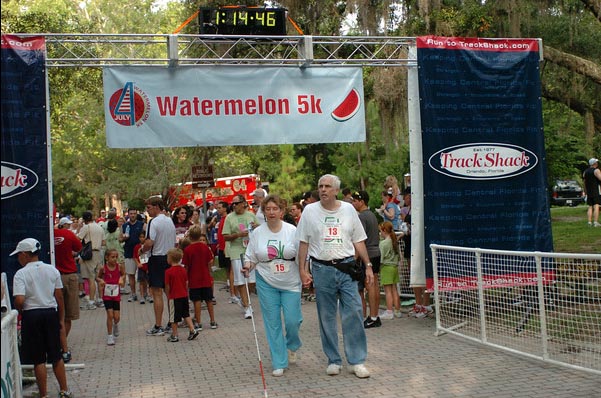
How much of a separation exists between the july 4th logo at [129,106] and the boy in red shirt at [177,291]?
74.3 inches

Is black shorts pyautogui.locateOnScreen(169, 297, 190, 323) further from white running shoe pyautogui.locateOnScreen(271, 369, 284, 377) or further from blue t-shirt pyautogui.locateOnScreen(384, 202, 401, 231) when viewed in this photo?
blue t-shirt pyautogui.locateOnScreen(384, 202, 401, 231)

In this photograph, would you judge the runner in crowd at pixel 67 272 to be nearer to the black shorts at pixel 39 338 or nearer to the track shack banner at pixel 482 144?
the black shorts at pixel 39 338

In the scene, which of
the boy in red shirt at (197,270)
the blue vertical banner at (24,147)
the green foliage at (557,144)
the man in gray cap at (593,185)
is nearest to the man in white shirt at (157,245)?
the boy in red shirt at (197,270)

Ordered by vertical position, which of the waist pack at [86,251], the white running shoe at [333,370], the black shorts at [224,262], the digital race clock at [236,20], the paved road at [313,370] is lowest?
the paved road at [313,370]

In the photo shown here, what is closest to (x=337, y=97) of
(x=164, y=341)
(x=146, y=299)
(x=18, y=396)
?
(x=164, y=341)

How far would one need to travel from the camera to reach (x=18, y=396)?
622 cm

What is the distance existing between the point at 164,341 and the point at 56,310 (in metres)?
3.41

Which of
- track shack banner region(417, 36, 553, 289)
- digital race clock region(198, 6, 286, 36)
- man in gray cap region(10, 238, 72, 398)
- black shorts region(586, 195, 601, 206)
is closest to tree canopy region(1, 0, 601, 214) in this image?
black shorts region(586, 195, 601, 206)

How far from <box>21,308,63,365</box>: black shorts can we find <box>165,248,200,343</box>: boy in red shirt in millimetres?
3307

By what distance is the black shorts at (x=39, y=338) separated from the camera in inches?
269

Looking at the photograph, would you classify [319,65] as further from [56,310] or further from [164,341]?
[56,310]

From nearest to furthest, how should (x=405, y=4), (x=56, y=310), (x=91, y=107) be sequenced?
1. (x=56, y=310)
2. (x=405, y=4)
3. (x=91, y=107)

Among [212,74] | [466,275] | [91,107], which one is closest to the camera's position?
[466,275]

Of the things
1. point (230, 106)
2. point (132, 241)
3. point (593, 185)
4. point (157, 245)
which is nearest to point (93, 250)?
point (132, 241)
